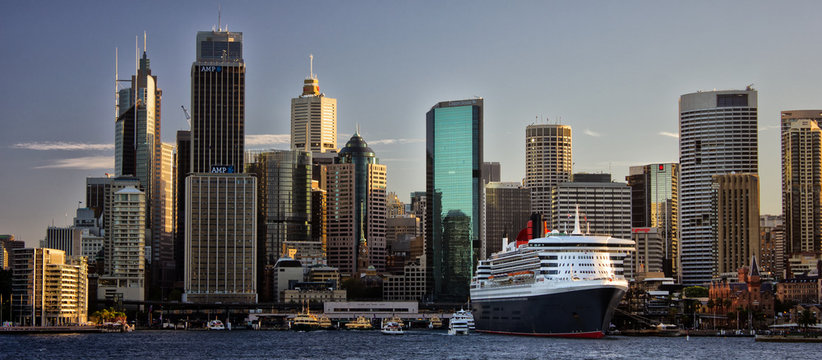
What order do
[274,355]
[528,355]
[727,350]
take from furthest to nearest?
1. [727,350]
2. [274,355]
3. [528,355]

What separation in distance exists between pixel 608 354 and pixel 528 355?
9873 mm

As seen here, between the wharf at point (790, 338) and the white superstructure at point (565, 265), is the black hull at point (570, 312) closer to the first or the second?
the white superstructure at point (565, 265)

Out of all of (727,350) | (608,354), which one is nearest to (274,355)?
(608,354)

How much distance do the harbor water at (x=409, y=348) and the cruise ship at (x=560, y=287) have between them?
228 cm

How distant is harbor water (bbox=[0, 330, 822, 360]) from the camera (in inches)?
5832

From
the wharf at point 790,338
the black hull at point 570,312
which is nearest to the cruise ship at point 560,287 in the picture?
the black hull at point 570,312

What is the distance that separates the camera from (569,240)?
580 ft

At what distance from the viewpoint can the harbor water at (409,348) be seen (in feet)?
486

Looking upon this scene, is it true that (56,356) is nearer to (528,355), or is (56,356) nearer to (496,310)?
(528,355)

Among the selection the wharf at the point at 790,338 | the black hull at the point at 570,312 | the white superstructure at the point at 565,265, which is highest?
the white superstructure at the point at 565,265

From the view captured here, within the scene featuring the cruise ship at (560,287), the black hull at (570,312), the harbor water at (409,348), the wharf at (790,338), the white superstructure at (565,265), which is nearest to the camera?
the harbor water at (409,348)

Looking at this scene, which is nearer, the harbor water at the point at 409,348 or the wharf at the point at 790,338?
the harbor water at the point at 409,348

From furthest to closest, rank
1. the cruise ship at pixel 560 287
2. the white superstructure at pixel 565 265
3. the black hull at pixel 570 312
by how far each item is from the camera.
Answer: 1. the white superstructure at pixel 565 265
2. the cruise ship at pixel 560 287
3. the black hull at pixel 570 312

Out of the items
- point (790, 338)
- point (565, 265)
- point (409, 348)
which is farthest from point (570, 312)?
point (790, 338)
